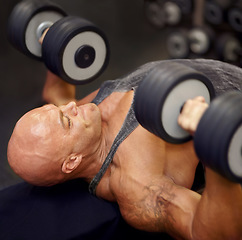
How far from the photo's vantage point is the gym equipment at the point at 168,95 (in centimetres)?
101

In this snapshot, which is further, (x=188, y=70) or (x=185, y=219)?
(x=185, y=219)

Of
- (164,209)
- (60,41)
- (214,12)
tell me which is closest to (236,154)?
(164,209)

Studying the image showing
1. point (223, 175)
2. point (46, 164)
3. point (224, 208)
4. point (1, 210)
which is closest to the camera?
point (223, 175)

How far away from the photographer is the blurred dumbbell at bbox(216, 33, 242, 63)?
255 centimetres

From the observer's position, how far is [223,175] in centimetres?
94

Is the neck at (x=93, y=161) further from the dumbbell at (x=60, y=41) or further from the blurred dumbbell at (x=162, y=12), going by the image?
the blurred dumbbell at (x=162, y=12)

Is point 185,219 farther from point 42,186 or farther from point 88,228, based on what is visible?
point 42,186

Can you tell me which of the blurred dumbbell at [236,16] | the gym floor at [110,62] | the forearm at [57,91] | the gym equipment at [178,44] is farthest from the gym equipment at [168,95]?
the gym equipment at [178,44]

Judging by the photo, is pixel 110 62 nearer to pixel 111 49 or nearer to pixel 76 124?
pixel 111 49

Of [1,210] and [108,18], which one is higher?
[108,18]

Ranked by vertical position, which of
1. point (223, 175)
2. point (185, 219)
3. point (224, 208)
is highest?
point (223, 175)

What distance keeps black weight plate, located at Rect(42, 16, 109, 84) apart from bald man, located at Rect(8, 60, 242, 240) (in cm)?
36

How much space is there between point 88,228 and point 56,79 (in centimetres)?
84

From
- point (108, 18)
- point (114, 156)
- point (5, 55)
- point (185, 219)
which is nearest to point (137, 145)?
point (114, 156)
